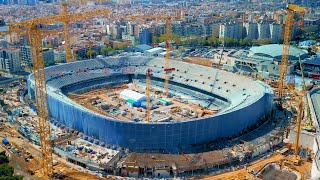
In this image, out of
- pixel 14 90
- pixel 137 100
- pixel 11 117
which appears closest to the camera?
pixel 11 117

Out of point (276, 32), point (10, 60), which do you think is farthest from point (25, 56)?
point (276, 32)

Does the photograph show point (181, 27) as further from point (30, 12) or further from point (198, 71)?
point (30, 12)

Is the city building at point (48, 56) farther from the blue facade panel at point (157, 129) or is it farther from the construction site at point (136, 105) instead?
the blue facade panel at point (157, 129)

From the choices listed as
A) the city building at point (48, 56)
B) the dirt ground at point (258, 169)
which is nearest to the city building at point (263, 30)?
the city building at point (48, 56)

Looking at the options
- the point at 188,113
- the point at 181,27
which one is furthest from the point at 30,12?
the point at 188,113

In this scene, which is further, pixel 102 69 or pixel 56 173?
pixel 102 69

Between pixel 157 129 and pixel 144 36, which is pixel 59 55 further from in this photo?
pixel 157 129
